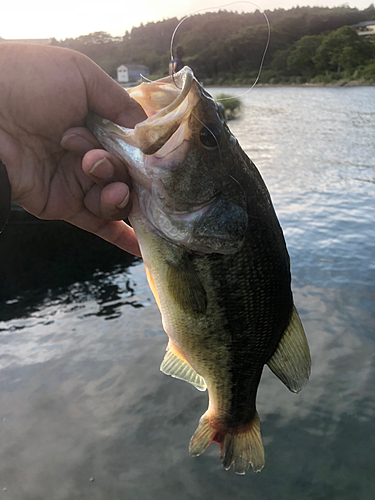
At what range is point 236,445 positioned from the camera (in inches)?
104

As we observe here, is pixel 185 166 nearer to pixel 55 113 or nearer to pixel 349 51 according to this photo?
pixel 55 113

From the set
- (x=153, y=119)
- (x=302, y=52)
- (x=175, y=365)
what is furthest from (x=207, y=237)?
(x=302, y=52)

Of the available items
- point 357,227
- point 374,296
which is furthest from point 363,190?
point 374,296

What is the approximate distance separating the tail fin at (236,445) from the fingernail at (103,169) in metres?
1.70

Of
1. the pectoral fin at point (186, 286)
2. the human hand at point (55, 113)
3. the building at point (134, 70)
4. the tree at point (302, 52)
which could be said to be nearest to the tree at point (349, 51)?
the tree at point (302, 52)

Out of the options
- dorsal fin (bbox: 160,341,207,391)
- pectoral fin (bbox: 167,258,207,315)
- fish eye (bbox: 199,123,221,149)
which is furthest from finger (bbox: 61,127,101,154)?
dorsal fin (bbox: 160,341,207,391)

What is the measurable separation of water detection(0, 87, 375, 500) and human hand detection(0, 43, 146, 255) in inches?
63.5

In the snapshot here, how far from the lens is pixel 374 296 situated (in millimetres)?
7855

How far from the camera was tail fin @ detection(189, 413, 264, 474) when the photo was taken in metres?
2.61

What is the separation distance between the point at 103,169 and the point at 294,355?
1.53m

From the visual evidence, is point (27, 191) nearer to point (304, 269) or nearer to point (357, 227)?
point (304, 269)

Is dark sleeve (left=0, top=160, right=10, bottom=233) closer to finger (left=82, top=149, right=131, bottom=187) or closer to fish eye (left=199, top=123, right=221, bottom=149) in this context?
finger (left=82, top=149, right=131, bottom=187)

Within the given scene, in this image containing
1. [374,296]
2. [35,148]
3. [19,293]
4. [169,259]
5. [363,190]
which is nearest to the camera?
[169,259]

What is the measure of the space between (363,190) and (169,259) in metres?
12.8
